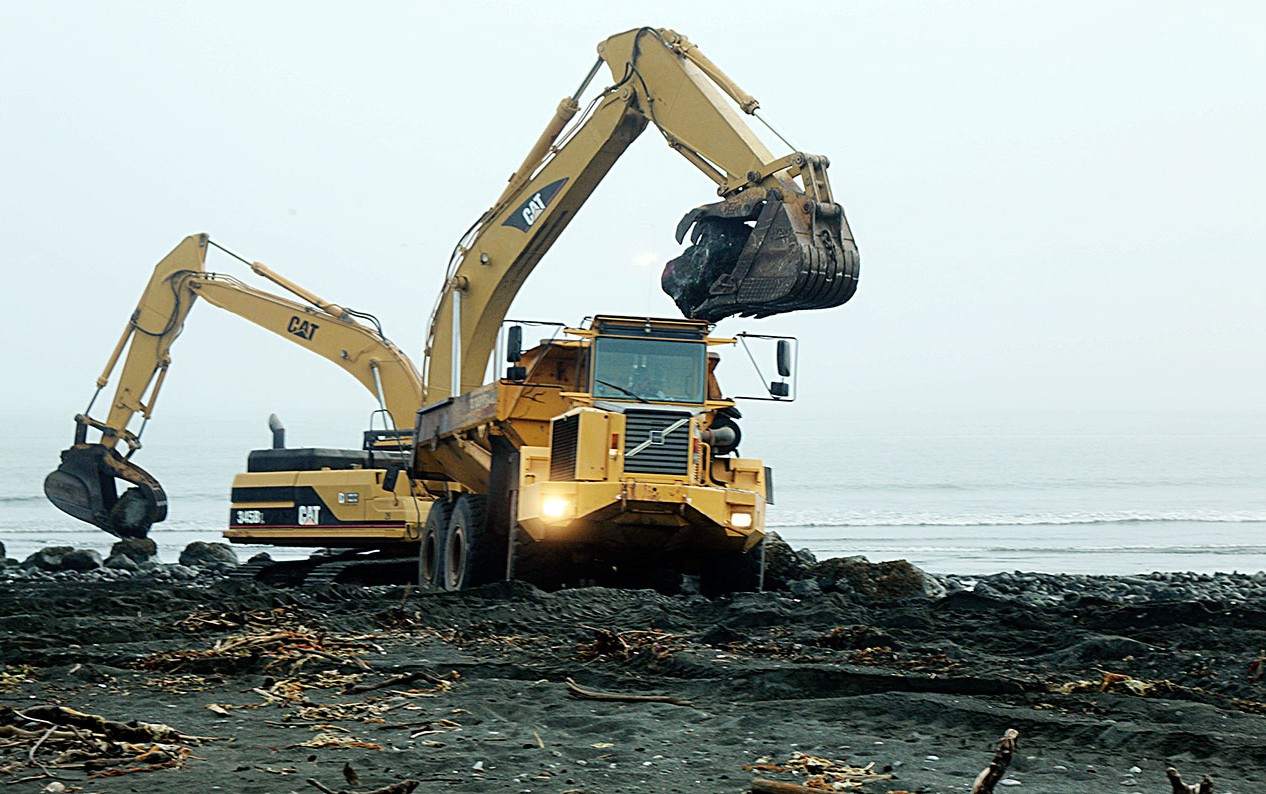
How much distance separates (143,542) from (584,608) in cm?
1422

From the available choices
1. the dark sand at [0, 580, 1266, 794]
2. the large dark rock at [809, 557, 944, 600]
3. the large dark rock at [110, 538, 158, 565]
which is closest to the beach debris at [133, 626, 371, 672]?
the dark sand at [0, 580, 1266, 794]

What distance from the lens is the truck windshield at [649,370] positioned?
42.6 feet

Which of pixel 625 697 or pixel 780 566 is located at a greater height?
pixel 780 566

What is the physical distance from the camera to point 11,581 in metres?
18.3

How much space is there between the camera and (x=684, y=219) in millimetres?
13617

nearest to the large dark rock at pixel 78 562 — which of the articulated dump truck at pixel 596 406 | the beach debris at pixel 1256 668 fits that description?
the articulated dump truck at pixel 596 406

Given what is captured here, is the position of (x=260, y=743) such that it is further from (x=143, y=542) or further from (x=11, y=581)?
(x=143, y=542)

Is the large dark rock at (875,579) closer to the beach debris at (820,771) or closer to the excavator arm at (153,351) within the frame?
the excavator arm at (153,351)

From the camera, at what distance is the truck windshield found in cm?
1298

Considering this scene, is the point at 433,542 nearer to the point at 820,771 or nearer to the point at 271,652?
the point at 271,652

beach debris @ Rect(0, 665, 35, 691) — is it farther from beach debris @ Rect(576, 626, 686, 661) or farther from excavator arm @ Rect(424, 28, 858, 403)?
excavator arm @ Rect(424, 28, 858, 403)

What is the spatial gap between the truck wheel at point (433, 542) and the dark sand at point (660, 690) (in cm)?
306

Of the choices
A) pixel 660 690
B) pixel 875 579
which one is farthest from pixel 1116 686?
pixel 875 579

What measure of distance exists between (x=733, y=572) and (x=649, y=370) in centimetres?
202
